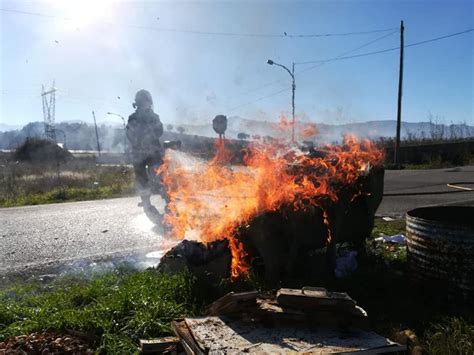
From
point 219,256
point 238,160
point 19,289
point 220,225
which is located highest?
point 238,160

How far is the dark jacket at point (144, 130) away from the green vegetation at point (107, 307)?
602 centimetres

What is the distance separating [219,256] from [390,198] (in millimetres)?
8786

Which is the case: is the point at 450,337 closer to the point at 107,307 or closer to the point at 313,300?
the point at 313,300

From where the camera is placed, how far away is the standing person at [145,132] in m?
10.4

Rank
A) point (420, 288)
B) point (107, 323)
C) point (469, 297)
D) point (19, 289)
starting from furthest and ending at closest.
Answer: point (19, 289) → point (420, 288) → point (469, 297) → point (107, 323)

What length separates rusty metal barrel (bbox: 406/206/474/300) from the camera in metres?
4.05

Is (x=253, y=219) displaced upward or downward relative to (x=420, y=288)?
upward

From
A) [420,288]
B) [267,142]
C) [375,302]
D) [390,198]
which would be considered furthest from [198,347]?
[390,198]

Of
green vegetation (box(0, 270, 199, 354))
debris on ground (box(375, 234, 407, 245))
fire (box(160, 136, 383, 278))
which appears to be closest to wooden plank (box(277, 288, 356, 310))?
green vegetation (box(0, 270, 199, 354))

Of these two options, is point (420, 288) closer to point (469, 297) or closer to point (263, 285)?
point (469, 297)

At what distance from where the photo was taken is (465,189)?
12914 mm

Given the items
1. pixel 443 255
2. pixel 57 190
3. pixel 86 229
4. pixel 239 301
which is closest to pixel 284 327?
pixel 239 301

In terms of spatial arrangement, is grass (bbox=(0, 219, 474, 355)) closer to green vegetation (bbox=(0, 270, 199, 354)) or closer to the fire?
green vegetation (bbox=(0, 270, 199, 354))

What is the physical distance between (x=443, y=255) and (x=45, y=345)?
12.6 feet
